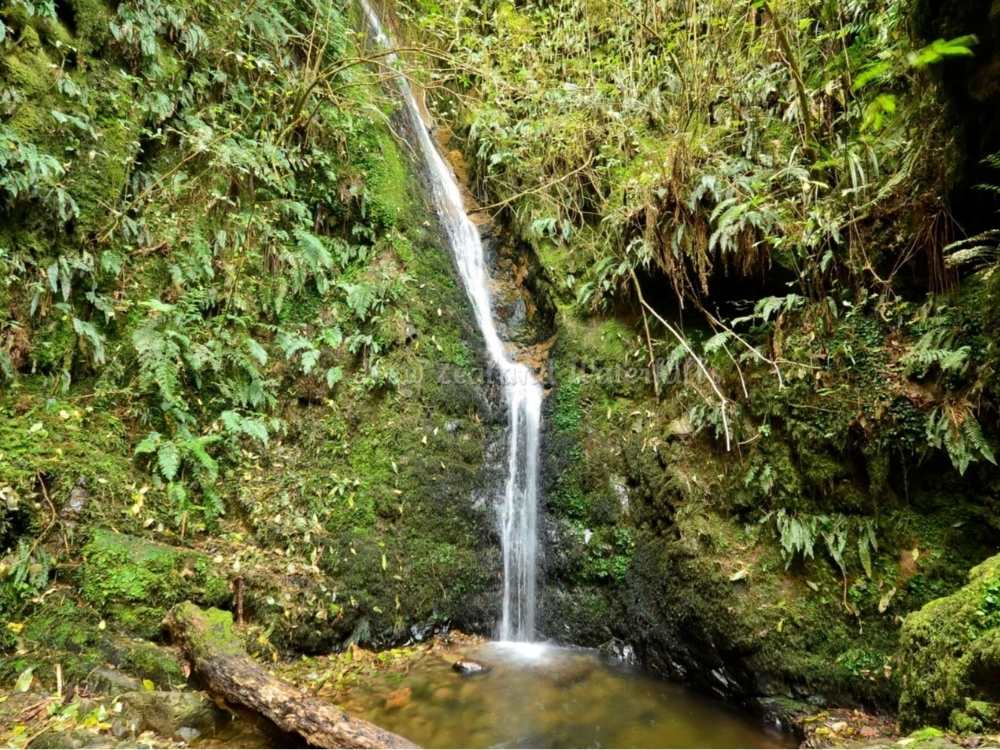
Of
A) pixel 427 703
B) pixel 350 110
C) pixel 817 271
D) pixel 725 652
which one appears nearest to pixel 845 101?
pixel 817 271

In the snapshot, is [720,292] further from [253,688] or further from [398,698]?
[253,688]

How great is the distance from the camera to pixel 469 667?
529 cm

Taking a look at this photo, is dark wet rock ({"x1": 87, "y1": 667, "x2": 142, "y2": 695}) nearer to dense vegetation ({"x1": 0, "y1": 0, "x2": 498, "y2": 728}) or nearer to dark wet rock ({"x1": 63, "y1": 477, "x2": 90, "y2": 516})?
dense vegetation ({"x1": 0, "y1": 0, "x2": 498, "y2": 728})

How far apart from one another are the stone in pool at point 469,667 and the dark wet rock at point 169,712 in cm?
225

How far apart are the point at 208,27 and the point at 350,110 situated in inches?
74.8

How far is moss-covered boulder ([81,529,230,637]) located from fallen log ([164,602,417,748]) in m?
0.16

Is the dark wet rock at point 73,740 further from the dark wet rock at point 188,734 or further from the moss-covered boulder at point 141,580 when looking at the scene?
the moss-covered boulder at point 141,580

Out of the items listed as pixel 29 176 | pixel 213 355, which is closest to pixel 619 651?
pixel 213 355

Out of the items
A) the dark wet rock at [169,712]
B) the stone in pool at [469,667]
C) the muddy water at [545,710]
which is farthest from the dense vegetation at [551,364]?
the stone in pool at [469,667]

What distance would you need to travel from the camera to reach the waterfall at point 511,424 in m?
6.52

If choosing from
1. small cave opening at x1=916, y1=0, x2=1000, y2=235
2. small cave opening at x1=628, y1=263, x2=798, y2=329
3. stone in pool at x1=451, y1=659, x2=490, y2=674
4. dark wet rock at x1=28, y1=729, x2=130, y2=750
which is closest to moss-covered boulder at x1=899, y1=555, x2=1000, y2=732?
small cave opening at x1=916, y1=0, x2=1000, y2=235

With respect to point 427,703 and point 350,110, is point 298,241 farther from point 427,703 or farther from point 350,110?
point 427,703

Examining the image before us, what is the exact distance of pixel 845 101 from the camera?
17.6 feet

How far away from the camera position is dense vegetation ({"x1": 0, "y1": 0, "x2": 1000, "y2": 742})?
13.2 feet
